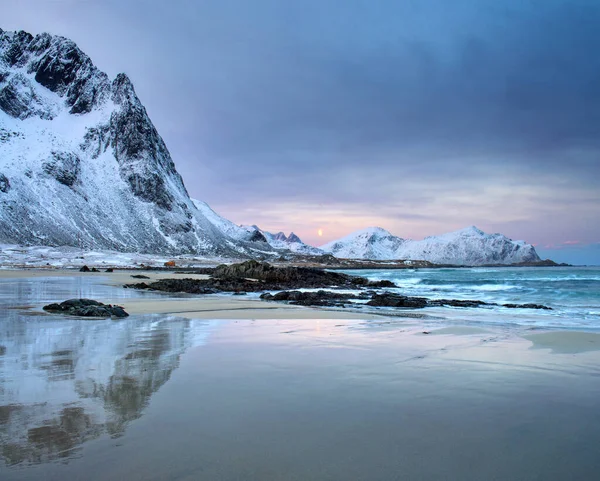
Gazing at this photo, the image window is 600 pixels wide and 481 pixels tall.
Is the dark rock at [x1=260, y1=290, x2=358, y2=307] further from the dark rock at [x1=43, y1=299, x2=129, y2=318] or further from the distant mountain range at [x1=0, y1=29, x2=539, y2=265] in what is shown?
the distant mountain range at [x1=0, y1=29, x2=539, y2=265]

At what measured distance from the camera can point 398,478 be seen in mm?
2877

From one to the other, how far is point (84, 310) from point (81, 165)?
131 m

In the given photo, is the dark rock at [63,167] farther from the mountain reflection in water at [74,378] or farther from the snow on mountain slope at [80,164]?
the mountain reflection in water at [74,378]

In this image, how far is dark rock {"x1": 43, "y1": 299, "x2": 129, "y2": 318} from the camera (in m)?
12.0

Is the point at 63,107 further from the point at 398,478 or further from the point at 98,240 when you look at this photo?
the point at 398,478

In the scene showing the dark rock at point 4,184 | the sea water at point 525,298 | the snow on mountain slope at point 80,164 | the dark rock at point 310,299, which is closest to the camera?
the sea water at point 525,298

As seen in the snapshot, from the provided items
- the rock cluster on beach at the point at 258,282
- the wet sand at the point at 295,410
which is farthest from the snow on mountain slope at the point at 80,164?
the wet sand at the point at 295,410

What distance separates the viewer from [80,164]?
411 feet

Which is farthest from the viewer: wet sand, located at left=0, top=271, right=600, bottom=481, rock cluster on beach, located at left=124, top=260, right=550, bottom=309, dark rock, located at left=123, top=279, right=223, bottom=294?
dark rock, located at left=123, top=279, right=223, bottom=294

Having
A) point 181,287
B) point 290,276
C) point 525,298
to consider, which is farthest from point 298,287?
point 525,298

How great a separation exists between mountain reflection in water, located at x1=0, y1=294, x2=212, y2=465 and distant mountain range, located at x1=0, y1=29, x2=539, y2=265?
97.1 meters

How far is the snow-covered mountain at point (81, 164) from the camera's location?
103 metres

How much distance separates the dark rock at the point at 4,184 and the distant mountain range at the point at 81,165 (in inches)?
2.6

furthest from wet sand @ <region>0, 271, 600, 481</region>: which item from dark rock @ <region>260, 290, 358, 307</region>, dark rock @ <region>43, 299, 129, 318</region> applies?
dark rock @ <region>260, 290, 358, 307</region>
